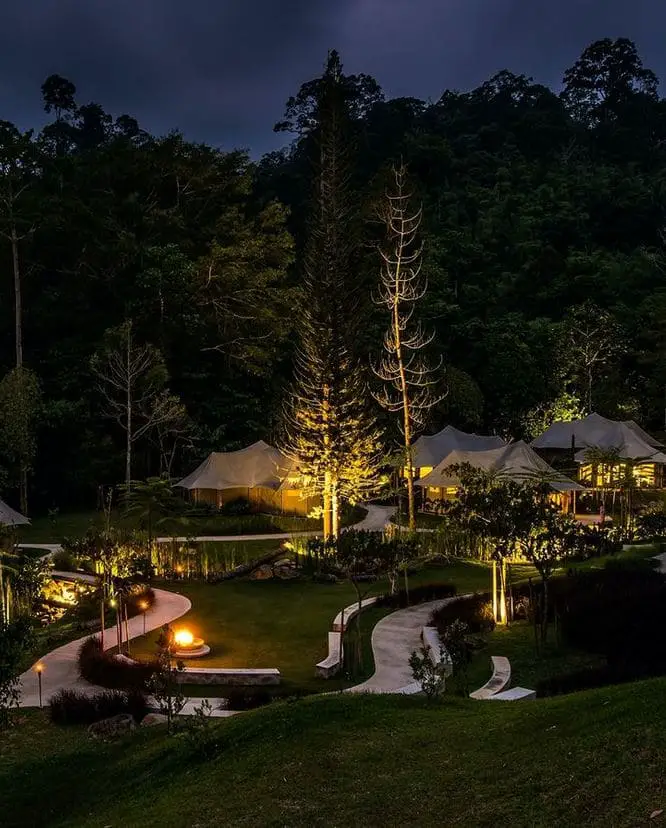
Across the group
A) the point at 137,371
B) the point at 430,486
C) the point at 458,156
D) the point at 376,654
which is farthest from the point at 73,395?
the point at 458,156

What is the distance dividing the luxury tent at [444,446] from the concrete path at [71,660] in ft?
55.3

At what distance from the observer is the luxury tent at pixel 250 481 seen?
1122 inches

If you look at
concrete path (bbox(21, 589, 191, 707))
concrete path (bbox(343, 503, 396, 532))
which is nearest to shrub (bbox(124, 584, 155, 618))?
concrete path (bbox(21, 589, 191, 707))

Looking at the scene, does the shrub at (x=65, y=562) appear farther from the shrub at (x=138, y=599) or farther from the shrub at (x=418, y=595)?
the shrub at (x=418, y=595)

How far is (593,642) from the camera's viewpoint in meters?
11.7

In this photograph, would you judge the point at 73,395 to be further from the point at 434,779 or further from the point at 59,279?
the point at 434,779

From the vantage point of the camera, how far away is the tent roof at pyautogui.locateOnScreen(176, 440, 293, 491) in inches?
1124

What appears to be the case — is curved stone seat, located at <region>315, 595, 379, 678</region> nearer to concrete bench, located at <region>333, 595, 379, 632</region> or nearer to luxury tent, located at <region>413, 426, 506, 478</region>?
concrete bench, located at <region>333, 595, 379, 632</region>

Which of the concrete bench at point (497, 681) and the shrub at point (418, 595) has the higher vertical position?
the shrub at point (418, 595)

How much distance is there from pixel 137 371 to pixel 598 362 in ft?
82.1

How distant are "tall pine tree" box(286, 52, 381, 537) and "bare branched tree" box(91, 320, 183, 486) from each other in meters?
6.96

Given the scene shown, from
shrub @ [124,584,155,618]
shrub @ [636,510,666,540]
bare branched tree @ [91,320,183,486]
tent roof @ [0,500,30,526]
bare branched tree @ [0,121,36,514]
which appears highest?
bare branched tree @ [0,121,36,514]

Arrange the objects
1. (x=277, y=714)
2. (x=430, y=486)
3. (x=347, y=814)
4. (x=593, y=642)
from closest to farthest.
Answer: (x=347, y=814) → (x=277, y=714) → (x=593, y=642) → (x=430, y=486)

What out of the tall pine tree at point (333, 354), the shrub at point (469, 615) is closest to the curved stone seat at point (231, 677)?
the shrub at point (469, 615)
